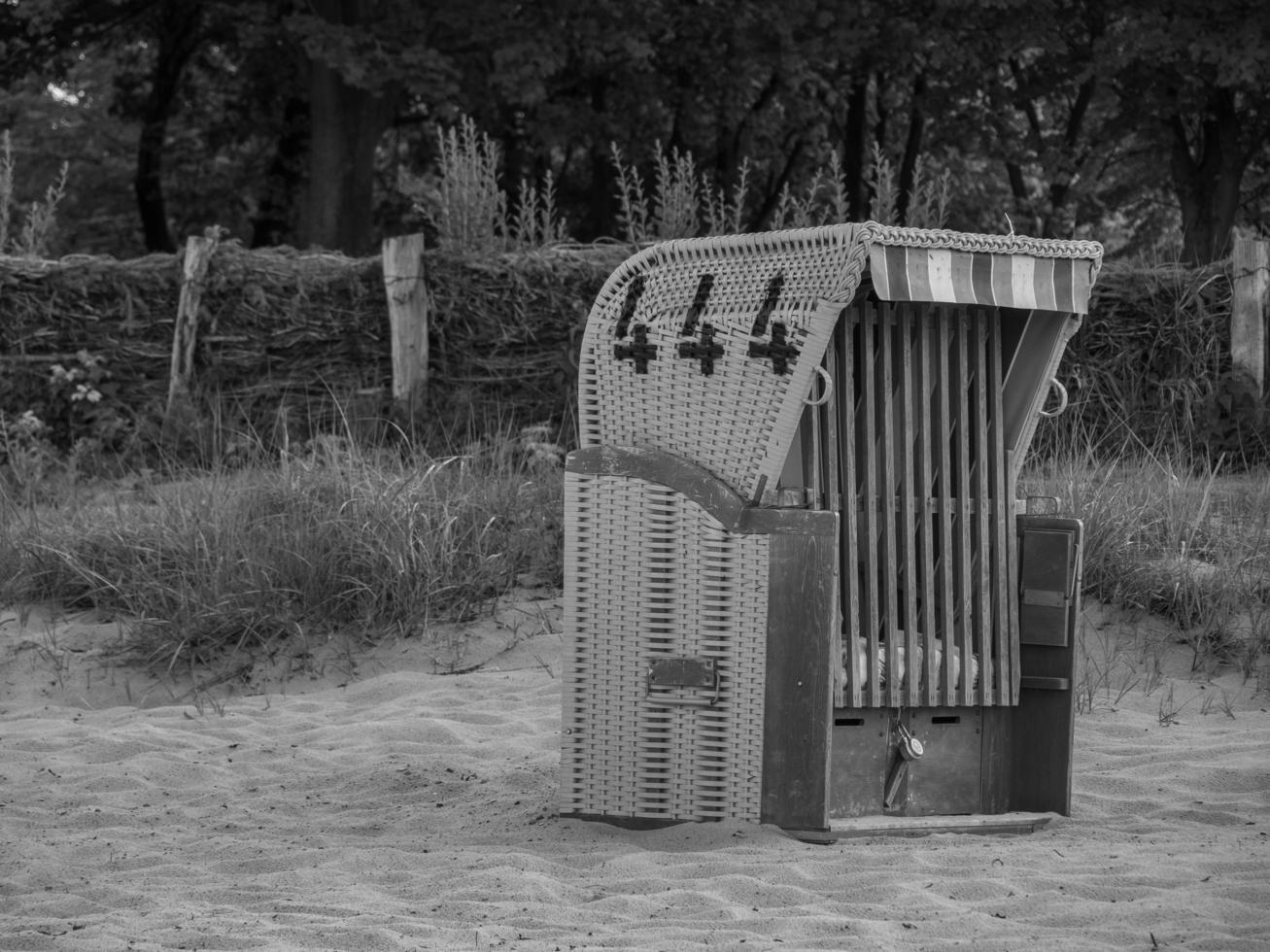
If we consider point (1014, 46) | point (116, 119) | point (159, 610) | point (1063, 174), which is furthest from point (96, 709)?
point (116, 119)

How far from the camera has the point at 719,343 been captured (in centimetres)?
402

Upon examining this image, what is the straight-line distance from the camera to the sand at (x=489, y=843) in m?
3.29

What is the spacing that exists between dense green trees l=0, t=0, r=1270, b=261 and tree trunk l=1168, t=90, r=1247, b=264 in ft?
0.10

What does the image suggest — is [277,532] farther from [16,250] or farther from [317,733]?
[16,250]

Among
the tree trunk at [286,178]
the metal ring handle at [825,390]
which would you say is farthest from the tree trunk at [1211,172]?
the metal ring handle at [825,390]

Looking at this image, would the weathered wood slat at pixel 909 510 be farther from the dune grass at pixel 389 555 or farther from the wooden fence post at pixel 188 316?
the wooden fence post at pixel 188 316

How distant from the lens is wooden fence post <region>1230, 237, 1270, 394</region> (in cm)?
862

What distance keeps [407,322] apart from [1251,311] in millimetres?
4913

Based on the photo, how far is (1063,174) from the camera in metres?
18.0

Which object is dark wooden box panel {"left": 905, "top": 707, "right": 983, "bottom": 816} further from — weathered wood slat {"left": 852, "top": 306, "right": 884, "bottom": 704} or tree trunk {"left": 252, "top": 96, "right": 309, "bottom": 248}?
tree trunk {"left": 252, "top": 96, "right": 309, "bottom": 248}

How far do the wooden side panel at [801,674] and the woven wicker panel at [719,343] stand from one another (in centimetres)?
23

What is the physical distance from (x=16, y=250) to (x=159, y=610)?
4701mm

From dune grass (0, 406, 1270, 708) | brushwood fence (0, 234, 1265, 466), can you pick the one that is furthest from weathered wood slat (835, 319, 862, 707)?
brushwood fence (0, 234, 1265, 466)

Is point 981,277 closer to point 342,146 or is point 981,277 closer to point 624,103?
point 342,146
